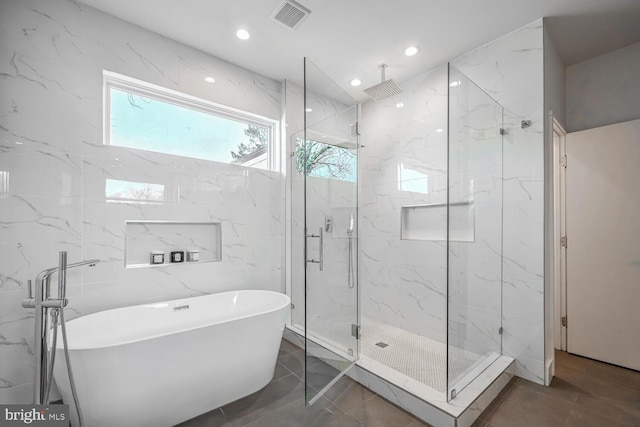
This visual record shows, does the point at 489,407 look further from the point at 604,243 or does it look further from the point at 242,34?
the point at 242,34

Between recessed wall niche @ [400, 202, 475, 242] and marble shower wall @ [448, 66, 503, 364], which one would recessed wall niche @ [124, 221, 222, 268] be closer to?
recessed wall niche @ [400, 202, 475, 242]

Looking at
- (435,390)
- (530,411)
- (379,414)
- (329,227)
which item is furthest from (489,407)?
(329,227)

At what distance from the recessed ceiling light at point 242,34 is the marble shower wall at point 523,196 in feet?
7.21

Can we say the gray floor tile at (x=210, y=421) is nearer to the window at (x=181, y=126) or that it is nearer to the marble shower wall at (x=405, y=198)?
the marble shower wall at (x=405, y=198)

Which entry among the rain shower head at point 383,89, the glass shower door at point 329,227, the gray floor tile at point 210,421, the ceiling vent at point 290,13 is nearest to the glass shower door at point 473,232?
Result: the glass shower door at point 329,227

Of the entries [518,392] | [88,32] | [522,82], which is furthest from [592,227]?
[88,32]

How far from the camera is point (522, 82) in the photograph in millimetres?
2414

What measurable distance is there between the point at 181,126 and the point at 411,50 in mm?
2322

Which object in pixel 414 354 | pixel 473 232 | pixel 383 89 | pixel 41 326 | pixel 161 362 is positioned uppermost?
pixel 383 89

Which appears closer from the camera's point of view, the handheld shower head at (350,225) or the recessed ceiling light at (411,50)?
the handheld shower head at (350,225)

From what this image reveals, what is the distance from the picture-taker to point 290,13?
2240 millimetres

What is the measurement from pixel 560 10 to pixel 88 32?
362 cm

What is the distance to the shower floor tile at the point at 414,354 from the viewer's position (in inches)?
77.8

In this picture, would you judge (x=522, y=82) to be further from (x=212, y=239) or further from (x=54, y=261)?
(x=54, y=261)
